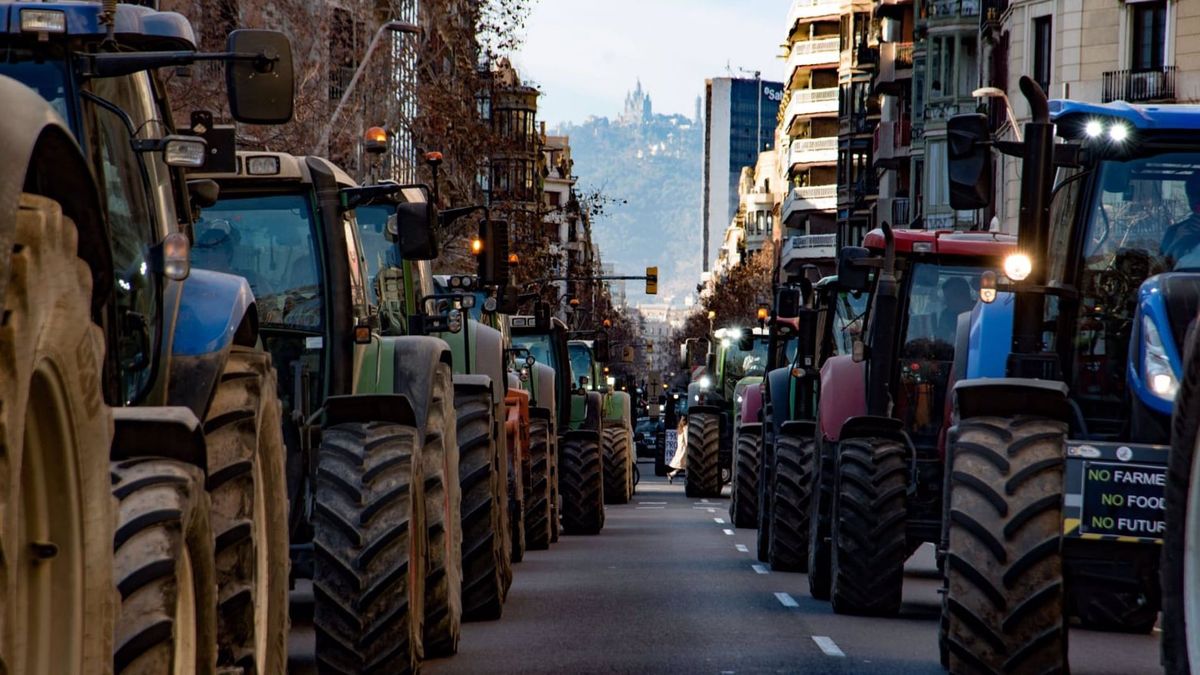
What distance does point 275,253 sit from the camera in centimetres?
1238

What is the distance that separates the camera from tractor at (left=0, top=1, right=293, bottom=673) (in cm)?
455

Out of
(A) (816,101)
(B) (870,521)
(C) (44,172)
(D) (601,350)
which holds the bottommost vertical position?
(D) (601,350)

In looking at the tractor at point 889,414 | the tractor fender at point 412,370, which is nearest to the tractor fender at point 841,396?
the tractor at point 889,414

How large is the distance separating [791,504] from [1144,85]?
3251 centimetres

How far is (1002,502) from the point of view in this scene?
9.73m

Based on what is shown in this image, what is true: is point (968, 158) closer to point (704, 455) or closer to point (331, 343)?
point (331, 343)

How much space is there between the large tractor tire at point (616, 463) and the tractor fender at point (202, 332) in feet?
92.3

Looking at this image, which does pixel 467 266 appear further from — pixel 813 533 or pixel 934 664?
pixel 934 664

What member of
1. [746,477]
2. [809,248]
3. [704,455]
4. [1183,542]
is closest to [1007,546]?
[1183,542]

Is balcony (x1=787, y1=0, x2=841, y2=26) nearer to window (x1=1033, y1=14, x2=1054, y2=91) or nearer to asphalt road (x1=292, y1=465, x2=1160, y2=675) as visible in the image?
window (x1=1033, y1=14, x2=1054, y2=91)

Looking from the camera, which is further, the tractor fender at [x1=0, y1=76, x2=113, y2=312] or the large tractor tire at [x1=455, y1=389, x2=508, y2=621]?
the large tractor tire at [x1=455, y1=389, x2=508, y2=621]

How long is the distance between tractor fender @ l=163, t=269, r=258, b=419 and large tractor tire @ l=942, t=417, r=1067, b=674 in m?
3.26

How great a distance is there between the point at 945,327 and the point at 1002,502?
7.01 m

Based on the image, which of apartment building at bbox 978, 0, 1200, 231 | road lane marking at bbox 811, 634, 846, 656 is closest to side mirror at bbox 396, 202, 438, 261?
road lane marking at bbox 811, 634, 846, 656
